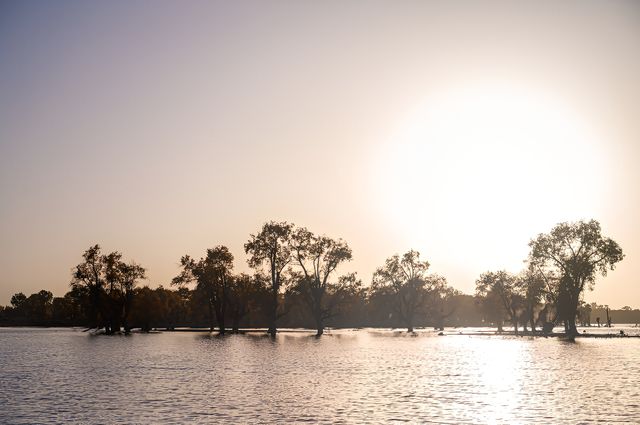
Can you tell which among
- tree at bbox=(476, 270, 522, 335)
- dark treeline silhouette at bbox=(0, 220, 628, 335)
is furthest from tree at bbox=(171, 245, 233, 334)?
tree at bbox=(476, 270, 522, 335)

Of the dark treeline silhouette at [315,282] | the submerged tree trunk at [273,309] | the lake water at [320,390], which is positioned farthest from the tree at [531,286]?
the lake water at [320,390]

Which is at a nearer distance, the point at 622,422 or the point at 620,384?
the point at 622,422

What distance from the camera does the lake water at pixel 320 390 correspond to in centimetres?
2694

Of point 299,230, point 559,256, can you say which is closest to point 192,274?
point 299,230

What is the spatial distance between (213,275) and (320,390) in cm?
10666

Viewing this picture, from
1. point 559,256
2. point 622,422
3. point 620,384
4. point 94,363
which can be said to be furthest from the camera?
point 559,256

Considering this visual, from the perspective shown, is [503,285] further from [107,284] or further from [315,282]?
[107,284]

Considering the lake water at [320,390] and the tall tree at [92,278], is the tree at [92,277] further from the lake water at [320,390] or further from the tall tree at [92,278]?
the lake water at [320,390]

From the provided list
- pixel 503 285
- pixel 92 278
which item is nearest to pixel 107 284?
pixel 92 278

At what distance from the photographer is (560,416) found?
2656 centimetres

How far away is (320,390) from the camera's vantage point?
3566cm

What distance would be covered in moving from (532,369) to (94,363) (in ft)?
125

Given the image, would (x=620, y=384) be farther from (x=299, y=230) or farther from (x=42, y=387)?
(x=299, y=230)

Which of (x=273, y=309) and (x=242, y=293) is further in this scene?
(x=242, y=293)
